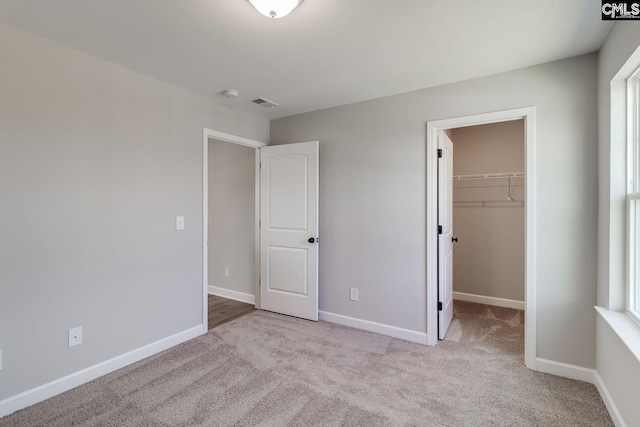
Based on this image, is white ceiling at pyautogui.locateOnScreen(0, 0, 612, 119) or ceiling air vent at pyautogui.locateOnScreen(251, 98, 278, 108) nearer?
white ceiling at pyautogui.locateOnScreen(0, 0, 612, 119)

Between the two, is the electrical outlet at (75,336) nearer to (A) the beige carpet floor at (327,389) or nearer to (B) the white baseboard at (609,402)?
(A) the beige carpet floor at (327,389)

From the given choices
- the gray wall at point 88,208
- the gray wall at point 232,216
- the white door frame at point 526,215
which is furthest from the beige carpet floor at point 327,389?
the gray wall at point 232,216

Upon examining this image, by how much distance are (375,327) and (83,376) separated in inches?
94.7

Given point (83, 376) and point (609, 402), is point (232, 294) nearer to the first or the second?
point (83, 376)

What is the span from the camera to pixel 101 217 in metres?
2.21

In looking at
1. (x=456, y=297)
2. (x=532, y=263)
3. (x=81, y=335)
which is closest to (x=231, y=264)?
(x=81, y=335)

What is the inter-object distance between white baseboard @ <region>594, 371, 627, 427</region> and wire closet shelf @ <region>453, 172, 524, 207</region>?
85.1 inches

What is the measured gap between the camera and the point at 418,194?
9.11 feet

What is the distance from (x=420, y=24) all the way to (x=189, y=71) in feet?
5.74

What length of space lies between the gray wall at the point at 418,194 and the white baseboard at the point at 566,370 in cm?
5

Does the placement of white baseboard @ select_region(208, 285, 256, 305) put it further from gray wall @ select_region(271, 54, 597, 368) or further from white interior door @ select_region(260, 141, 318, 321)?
gray wall @ select_region(271, 54, 597, 368)

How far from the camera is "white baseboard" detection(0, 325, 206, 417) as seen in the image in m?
1.82

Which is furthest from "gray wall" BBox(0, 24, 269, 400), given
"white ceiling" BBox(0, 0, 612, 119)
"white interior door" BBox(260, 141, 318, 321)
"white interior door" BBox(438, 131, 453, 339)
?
"white interior door" BBox(438, 131, 453, 339)

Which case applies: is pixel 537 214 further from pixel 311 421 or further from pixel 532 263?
pixel 311 421
